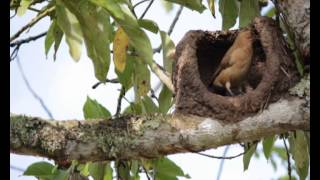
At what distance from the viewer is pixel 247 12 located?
4488 millimetres

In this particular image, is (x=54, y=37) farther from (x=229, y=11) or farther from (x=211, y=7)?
(x=229, y=11)

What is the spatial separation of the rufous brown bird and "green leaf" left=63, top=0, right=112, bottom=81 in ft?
3.23

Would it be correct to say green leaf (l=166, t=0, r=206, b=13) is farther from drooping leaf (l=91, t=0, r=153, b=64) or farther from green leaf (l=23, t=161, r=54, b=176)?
green leaf (l=23, t=161, r=54, b=176)

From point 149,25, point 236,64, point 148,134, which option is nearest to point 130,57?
point 149,25

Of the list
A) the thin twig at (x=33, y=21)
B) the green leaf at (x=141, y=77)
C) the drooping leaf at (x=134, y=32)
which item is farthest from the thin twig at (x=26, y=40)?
the drooping leaf at (x=134, y=32)

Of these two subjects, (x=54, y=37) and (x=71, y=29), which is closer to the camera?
(x=71, y=29)

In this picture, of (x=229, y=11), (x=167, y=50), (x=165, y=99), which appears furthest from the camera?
(x=229, y=11)

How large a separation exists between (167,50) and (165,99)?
0.32 metres

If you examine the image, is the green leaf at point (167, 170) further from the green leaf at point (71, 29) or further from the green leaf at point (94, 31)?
the green leaf at point (71, 29)

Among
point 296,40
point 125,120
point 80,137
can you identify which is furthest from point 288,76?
point 80,137

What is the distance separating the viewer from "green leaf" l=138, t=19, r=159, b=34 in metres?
4.24

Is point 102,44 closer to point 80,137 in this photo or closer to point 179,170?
point 80,137

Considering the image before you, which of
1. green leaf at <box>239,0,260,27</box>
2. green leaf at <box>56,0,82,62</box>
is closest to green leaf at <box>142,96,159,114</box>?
green leaf at <box>239,0,260,27</box>

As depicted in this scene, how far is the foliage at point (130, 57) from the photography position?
12.2 feet
